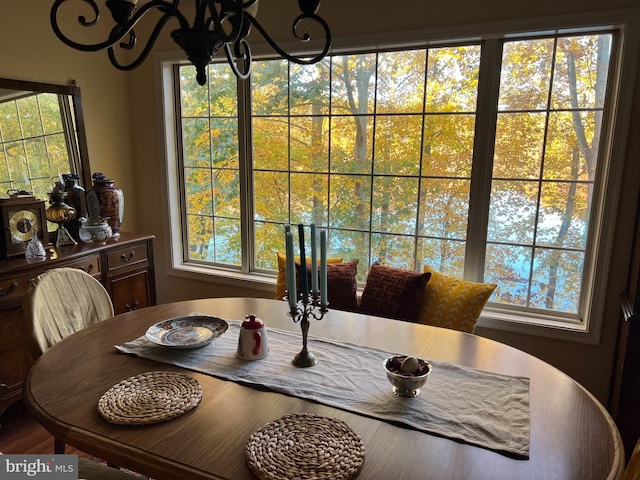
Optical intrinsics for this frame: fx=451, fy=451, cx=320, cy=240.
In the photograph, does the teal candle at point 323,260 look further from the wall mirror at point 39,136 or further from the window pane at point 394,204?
the wall mirror at point 39,136

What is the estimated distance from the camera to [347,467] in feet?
3.16

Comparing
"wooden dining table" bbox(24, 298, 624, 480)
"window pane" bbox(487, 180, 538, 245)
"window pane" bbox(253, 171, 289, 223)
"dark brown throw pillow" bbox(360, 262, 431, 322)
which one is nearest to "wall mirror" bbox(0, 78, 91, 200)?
"window pane" bbox(253, 171, 289, 223)

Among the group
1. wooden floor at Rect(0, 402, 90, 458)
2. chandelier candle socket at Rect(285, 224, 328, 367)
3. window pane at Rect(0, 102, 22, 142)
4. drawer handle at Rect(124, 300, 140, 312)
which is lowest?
wooden floor at Rect(0, 402, 90, 458)

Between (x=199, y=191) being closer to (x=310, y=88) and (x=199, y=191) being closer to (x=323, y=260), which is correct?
(x=310, y=88)

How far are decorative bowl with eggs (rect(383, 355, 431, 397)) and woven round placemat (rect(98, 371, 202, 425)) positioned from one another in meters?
0.53

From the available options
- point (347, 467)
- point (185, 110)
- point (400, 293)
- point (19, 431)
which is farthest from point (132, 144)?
point (347, 467)

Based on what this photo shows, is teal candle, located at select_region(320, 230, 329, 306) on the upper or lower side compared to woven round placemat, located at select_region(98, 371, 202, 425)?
upper

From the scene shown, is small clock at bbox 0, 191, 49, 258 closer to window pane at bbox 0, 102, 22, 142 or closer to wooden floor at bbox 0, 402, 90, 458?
window pane at bbox 0, 102, 22, 142

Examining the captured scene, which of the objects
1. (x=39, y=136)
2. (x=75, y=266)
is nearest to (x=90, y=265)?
(x=75, y=266)

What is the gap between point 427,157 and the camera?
2.61 m

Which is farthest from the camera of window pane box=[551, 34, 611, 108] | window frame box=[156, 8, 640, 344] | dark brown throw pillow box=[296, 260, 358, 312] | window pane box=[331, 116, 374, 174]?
window pane box=[331, 116, 374, 174]

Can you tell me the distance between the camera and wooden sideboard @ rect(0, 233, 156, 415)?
2.23 meters

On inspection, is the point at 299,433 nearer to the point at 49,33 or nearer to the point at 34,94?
the point at 34,94

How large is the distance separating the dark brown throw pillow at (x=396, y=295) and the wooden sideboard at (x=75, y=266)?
152 cm
